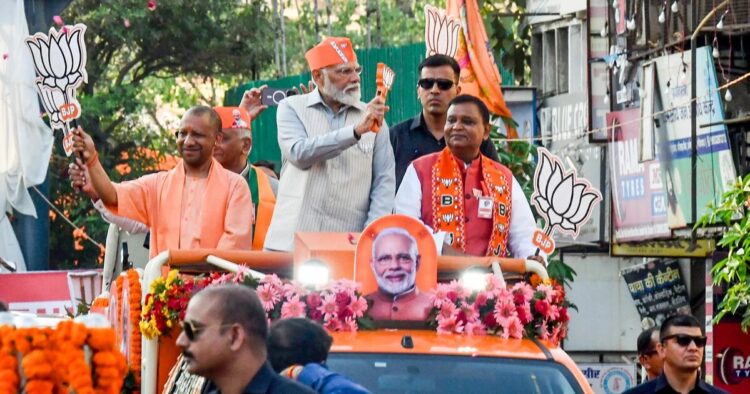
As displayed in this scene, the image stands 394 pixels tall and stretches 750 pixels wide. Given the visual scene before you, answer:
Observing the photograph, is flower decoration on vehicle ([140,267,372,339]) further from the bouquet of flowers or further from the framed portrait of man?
the framed portrait of man

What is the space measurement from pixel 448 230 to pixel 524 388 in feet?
7.82

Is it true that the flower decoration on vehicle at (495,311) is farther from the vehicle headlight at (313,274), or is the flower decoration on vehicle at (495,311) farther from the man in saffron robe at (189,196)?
the man in saffron robe at (189,196)

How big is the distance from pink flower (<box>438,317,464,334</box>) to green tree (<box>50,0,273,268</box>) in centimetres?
2098

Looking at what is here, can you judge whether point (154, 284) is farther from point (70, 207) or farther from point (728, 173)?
point (70, 207)

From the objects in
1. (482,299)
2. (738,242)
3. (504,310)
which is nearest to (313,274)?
(482,299)

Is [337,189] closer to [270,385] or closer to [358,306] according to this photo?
[358,306]

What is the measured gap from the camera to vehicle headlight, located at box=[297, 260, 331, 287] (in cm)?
891

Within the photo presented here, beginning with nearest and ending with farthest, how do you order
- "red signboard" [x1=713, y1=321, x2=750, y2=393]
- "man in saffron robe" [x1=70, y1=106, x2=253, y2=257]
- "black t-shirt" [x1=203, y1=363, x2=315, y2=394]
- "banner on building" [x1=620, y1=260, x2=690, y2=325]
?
"black t-shirt" [x1=203, y1=363, x2=315, y2=394]
"man in saffron robe" [x1=70, y1=106, x2=253, y2=257]
"red signboard" [x1=713, y1=321, x2=750, y2=393]
"banner on building" [x1=620, y1=260, x2=690, y2=325]

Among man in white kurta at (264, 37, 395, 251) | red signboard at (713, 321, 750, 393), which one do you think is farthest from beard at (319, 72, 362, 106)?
red signboard at (713, 321, 750, 393)

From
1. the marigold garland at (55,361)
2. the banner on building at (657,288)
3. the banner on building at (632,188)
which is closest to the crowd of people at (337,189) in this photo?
the marigold garland at (55,361)

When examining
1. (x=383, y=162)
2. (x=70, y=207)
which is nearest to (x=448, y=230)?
(x=383, y=162)

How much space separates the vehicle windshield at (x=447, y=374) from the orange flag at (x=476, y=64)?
507 inches

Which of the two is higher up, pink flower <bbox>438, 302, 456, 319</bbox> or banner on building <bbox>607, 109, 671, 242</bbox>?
banner on building <bbox>607, 109, 671, 242</bbox>

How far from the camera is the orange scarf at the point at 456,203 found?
10.5m
